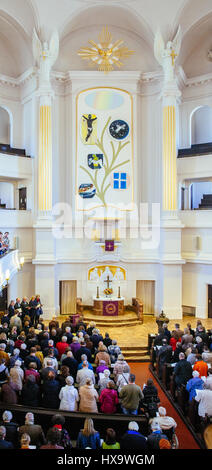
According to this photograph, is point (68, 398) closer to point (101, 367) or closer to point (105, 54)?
point (101, 367)

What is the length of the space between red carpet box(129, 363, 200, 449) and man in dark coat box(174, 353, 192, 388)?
679 millimetres

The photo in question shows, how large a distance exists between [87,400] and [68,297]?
1175 centimetres

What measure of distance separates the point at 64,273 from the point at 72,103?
26.3 feet

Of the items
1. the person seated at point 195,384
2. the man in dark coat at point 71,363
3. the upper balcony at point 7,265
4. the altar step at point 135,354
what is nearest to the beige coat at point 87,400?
the man in dark coat at point 71,363

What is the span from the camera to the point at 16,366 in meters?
7.44

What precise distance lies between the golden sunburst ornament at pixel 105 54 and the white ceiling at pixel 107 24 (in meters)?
0.55

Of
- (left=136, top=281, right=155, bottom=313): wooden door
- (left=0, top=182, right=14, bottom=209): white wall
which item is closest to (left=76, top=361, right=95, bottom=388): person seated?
(left=136, top=281, right=155, bottom=313): wooden door

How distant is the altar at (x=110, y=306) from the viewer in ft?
54.6

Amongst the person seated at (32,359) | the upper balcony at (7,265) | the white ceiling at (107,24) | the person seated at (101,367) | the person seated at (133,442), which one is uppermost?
the white ceiling at (107,24)

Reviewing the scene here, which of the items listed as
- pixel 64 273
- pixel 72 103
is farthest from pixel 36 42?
pixel 64 273

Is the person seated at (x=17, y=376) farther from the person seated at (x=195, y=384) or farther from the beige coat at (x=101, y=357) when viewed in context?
the person seated at (x=195, y=384)

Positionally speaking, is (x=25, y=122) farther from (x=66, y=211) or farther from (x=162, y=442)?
(x=162, y=442)

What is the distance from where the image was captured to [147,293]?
1866 cm

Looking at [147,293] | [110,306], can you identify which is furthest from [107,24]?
[110,306]
